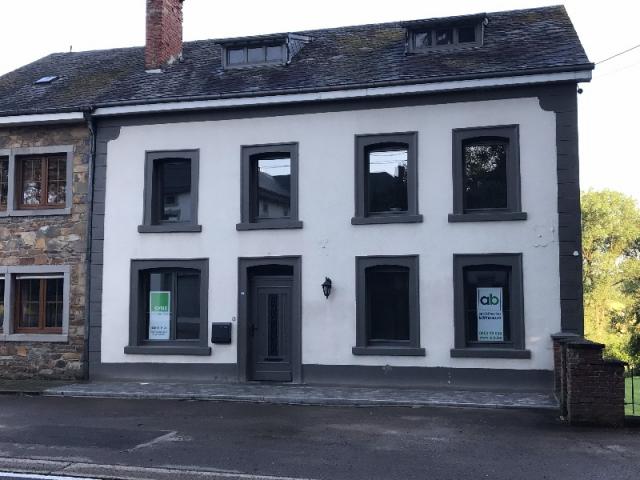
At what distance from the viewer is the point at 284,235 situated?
14484 millimetres

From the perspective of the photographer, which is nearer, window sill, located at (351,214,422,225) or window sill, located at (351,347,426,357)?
window sill, located at (351,347,426,357)

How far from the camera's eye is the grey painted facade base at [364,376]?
1306 centimetres

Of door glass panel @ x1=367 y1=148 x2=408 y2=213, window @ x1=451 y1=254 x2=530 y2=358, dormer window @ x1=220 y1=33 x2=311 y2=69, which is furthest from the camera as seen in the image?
dormer window @ x1=220 y1=33 x2=311 y2=69

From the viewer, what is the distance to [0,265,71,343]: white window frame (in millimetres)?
15203

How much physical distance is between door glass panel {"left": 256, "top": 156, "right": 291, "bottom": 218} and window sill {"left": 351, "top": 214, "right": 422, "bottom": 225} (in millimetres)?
1701

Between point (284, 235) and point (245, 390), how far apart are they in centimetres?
342

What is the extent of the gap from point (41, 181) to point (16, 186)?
2.04 feet

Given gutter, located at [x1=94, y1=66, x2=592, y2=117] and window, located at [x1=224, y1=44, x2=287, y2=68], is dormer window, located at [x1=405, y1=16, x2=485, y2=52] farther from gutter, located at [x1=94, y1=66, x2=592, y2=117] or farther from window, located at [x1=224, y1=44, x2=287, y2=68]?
window, located at [x1=224, y1=44, x2=287, y2=68]

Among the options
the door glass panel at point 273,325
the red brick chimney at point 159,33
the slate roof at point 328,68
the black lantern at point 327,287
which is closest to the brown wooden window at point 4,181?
the slate roof at point 328,68

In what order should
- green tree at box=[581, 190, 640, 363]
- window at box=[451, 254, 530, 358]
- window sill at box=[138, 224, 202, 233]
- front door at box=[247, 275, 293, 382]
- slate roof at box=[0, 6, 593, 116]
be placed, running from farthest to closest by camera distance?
green tree at box=[581, 190, 640, 363] < window sill at box=[138, 224, 202, 233] < front door at box=[247, 275, 293, 382] < slate roof at box=[0, 6, 593, 116] < window at box=[451, 254, 530, 358]

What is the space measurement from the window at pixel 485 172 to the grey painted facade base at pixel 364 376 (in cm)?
317

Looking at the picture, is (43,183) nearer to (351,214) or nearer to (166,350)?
(166,350)

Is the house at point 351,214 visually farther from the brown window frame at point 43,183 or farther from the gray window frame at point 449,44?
the brown window frame at point 43,183

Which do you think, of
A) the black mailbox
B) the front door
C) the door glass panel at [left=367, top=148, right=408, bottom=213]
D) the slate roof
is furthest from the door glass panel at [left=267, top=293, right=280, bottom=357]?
the slate roof
